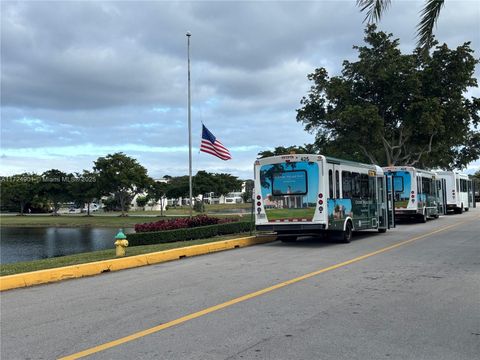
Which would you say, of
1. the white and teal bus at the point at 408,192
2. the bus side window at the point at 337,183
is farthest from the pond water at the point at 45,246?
the white and teal bus at the point at 408,192

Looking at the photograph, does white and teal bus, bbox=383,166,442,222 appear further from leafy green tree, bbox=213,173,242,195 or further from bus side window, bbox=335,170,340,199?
leafy green tree, bbox=213,173,242,195

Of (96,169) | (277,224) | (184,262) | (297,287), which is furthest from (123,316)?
(96,169)

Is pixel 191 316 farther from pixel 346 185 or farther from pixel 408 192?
pixel 408 192

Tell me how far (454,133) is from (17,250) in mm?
31866

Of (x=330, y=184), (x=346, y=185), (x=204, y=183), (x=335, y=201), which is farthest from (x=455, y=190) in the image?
(x=204, y=183)

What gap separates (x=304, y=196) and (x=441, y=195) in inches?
873

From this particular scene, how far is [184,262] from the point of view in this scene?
1269 centimetres

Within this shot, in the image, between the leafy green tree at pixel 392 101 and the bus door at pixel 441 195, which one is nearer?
the bus door at pixel 441 195

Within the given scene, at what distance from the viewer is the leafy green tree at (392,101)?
35.9 meters

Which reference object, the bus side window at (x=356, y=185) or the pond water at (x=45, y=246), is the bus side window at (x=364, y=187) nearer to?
the bus side window at (x=356, y=185)

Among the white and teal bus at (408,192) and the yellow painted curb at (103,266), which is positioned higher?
the white and teal bus at (408,192)

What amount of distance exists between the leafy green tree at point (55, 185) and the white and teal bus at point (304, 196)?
5480 cm

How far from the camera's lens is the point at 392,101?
3741 cm

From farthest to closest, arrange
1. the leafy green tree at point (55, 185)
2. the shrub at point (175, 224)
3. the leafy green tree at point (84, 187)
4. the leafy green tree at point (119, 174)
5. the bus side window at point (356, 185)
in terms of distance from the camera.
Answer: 1. the leafy green tree at point (55, 185)
2. the leafy green tree at point (84, 187)
3. the leafy green tree at point (119, 174)
4. the shrub at point (175, 224)
5. the bus side window at point (356, 185)
